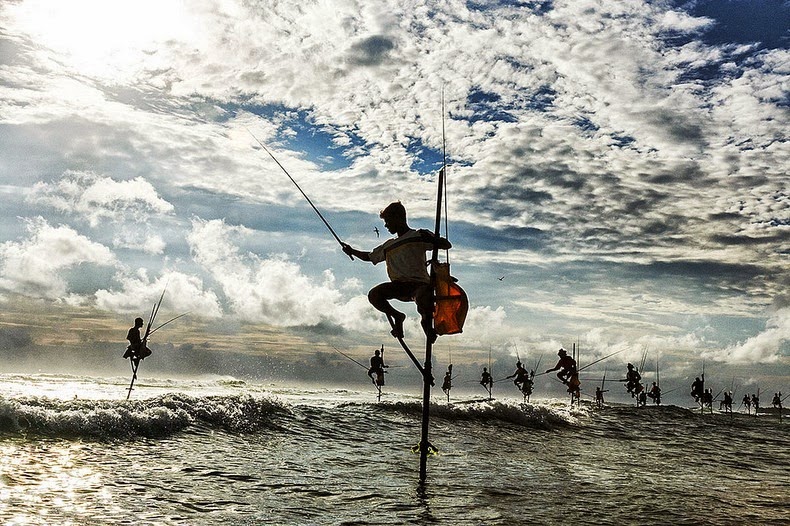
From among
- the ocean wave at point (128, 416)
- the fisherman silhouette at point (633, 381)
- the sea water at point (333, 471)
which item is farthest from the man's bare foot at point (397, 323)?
the fisherman silhouette at point (633, 381)

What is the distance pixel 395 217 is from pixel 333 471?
3789 mm

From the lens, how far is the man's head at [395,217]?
7566 mm

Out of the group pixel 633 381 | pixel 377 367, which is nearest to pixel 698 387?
pixel 633 381

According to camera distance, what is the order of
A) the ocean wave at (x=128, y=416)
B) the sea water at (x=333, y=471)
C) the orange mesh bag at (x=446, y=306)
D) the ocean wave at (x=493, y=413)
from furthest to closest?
the ocean wave at (x=493, y=413)
the ocean wave at (x=128, y=416)
the orange mesh bag at (x=446, y=306)
the sea water at (x=333, y=471)

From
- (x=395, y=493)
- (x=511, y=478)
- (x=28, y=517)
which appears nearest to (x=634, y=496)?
(x=511, y=478)

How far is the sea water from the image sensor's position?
5.41 m

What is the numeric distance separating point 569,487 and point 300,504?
355 centimetres

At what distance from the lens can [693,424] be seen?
22.2 metres

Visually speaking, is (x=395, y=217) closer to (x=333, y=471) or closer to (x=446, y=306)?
(x=446, y=306)

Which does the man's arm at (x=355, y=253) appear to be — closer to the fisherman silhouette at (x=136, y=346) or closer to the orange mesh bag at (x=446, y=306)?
the orange mesh bag at (x=446, y=306)

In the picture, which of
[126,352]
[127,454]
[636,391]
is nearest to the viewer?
[127,454]

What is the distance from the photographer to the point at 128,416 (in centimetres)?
1100

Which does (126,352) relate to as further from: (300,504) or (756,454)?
(756,454)

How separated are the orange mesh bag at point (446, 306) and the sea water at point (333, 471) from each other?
6.65 ft
